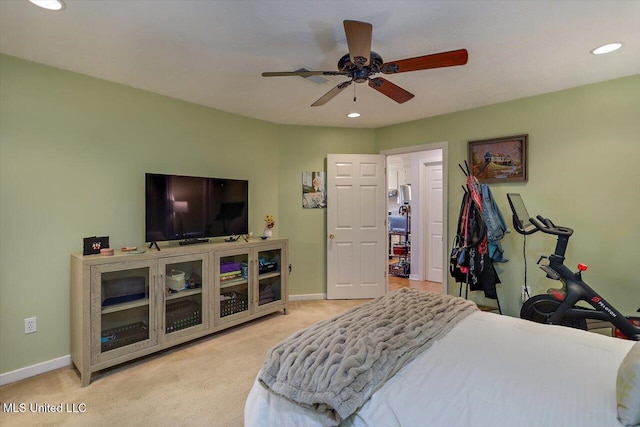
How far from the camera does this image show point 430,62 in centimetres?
187

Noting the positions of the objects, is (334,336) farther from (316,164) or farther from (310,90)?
(316,164)

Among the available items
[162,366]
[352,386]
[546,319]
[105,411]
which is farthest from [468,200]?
[105,411]

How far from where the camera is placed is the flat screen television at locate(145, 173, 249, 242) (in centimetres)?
283

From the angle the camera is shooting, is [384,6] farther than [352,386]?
Yes

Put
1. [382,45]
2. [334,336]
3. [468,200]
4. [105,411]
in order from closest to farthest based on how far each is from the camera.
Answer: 1. [334,336]
2. [105,411]
3. [382,45]
4. [468,200]

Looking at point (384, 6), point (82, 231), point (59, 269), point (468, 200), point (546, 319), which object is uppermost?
point (384, 6)

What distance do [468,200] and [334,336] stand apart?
2483 mm

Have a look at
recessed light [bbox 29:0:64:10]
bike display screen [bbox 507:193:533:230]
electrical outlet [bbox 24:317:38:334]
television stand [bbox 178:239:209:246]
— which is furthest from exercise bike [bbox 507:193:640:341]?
electrical outlet [bbox 24:317:38:334]

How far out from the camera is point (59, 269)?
254 cm

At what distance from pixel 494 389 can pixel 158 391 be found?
7.03 ft

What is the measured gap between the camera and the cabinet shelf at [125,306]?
2414 mm

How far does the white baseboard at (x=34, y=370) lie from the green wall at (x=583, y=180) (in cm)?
421

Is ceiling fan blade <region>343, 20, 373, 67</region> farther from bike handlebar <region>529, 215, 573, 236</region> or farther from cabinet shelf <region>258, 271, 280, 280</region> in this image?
cabinet shelf <region>258, 271, 280, 280</region>

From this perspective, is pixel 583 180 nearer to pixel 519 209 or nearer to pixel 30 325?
pixel 519 209
